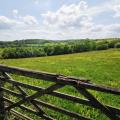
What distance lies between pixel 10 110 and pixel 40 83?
867 cm

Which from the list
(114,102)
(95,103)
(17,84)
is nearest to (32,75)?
(17,84)

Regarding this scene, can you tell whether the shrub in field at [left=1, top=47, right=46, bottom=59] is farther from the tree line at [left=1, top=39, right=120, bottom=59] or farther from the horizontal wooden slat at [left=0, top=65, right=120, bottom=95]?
the horizontal wooden slat at [left=0, top=65, right=120, bottom=95]

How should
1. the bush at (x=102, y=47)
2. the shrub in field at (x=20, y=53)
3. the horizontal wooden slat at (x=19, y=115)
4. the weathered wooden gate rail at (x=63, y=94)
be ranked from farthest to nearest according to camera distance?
the bush at (x=102, y=47) < the shrub in field at (x=20, y=53) < the horizontal wooden slat at (x=19, y=115) < the weathered wooden gate rail at (x=63, y=94)

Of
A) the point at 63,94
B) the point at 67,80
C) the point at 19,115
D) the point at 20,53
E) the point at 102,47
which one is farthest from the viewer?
the point at 102,47

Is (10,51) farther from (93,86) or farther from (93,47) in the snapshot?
(93,86)

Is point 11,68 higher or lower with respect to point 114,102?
higher

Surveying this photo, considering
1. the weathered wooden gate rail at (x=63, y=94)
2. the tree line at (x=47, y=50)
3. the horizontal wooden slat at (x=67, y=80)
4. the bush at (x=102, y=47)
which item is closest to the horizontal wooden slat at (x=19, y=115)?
the weathered wooden gate rail at (x=63, y=94)

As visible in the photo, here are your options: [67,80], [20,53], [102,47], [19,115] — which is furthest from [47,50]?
[67,80]

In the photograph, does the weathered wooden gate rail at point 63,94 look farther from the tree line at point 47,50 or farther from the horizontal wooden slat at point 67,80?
the tree line at point 47,50

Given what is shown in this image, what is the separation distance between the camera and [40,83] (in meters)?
17.9

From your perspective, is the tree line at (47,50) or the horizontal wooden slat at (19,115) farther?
the tree line at (47,50)

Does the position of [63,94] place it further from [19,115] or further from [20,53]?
[20,53]

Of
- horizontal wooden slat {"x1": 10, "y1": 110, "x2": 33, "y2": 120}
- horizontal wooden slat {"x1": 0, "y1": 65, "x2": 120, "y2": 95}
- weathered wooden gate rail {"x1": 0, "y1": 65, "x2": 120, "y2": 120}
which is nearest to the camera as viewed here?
horizontal wooden slat {"x1": 0, "y1": 65, "x2": 120, "y2": 95}

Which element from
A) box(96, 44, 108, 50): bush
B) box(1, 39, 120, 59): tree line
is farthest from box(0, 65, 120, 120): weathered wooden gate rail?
box(96, 44, 108, 50): bush
